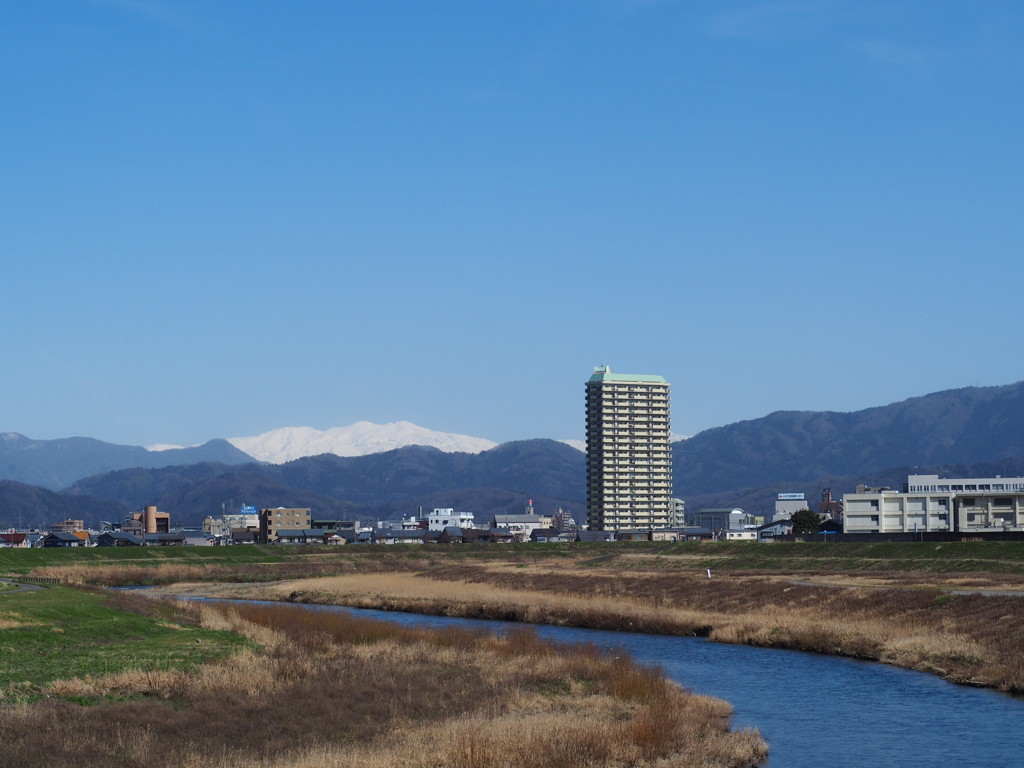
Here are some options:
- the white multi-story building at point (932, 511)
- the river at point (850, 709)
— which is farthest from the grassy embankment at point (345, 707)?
the white multi-story building at point (932, 511)

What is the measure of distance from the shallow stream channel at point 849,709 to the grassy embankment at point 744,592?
97.1 inches

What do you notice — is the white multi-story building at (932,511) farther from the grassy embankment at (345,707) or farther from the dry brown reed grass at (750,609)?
the grassy embankment at (345,707)

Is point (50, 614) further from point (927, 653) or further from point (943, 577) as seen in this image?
point (943, 577)

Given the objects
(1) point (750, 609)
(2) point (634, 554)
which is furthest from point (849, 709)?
(2) point (634, 554)

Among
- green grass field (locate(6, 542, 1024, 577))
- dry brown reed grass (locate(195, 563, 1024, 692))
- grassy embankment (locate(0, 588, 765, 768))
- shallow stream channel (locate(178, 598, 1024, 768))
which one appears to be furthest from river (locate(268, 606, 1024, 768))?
green grass field (locate(6, 542, 1024, 577))

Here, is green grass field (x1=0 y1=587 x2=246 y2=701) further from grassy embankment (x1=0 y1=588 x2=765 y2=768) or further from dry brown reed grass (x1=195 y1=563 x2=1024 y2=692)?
dry brown reed grass (x1=195 y1=563 x2=1024 y2=692)

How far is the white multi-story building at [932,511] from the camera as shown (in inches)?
6496

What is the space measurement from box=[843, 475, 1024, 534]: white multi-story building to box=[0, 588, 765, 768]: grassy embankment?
12872cm

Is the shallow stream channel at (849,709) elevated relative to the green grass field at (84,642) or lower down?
lower down

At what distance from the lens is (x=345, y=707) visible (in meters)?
36.4

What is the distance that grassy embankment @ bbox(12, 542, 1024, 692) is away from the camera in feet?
183

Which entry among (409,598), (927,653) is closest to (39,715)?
(927,653)

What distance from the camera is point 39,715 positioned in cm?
3203

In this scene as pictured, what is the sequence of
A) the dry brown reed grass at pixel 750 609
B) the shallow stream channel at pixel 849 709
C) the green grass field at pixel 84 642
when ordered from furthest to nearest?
1. the dry brown reed grass at pixel 750 609
2. the green grass field at pixel 84 642
3. the shallow stream channel at pixel 849 709
